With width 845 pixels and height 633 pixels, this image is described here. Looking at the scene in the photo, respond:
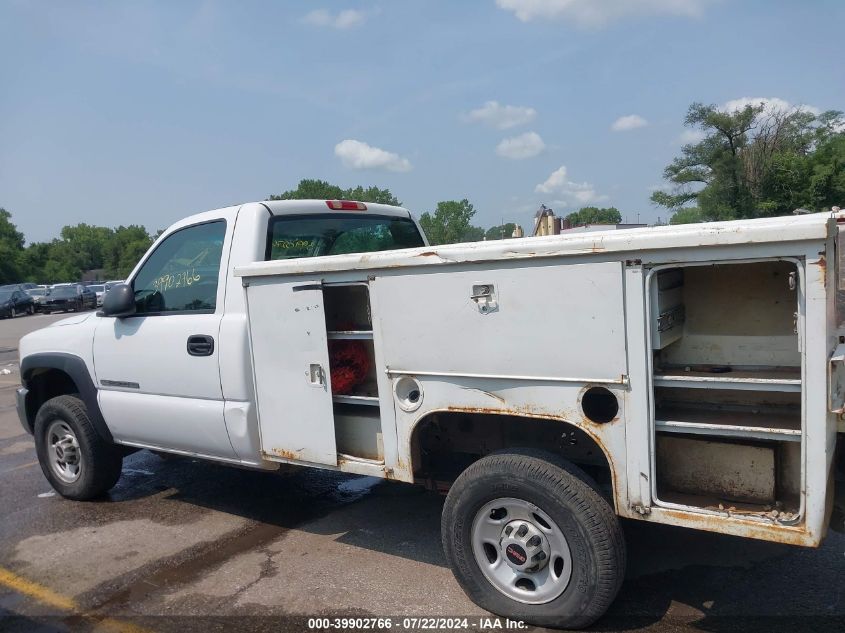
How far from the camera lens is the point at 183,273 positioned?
471cm

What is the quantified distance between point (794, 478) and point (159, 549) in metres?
3.86

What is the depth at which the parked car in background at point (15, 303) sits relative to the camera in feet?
110

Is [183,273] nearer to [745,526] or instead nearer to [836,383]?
[745,526]

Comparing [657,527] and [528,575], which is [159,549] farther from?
[657,527]

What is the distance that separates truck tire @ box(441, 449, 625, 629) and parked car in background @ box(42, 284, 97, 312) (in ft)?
127

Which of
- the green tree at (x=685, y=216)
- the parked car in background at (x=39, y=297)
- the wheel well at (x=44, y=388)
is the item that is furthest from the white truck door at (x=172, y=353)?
the green tree at (x=685, y=216)

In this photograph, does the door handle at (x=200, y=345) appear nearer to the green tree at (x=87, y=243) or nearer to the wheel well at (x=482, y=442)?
the wheel well at (x=482, y=442)

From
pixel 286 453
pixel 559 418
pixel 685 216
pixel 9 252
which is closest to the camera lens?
pixel 559 418

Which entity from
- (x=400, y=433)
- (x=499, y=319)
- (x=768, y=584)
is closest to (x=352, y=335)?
(x=400, y=433)

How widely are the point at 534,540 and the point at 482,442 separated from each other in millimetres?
795

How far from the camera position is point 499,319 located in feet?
10.4

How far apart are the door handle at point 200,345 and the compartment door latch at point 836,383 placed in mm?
3352

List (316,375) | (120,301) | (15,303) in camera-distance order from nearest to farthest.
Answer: (316,375) < (120,301) < (15,303)

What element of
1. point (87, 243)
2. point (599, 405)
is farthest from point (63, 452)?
point (87, 243)
